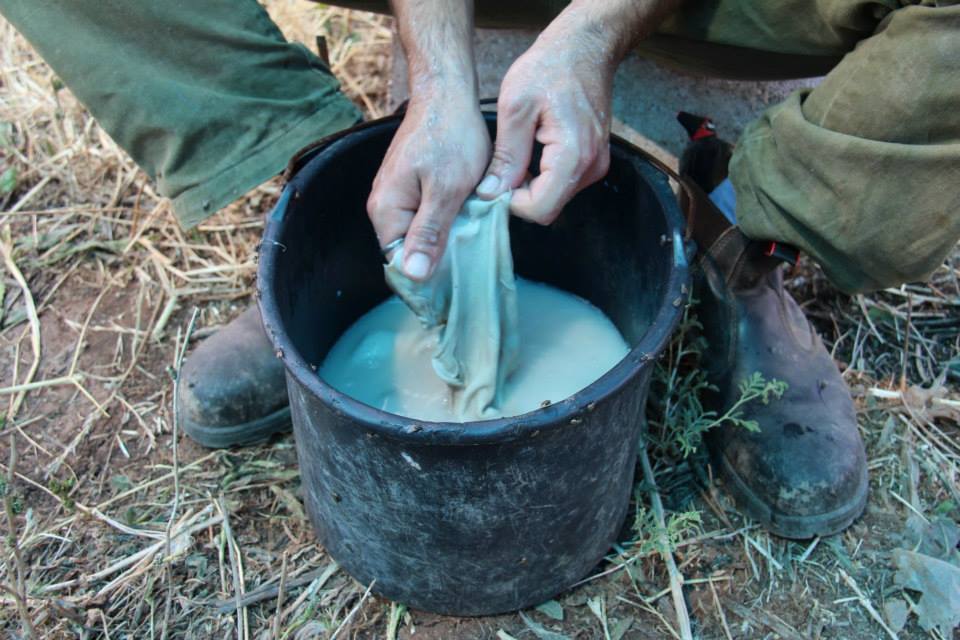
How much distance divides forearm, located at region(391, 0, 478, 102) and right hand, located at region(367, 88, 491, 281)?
20 millimetres

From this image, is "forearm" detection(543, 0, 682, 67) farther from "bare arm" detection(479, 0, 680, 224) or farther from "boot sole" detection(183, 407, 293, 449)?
"boot sole" detection(183, 407, 293, 449)

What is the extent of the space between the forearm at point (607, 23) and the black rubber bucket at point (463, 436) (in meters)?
0.16

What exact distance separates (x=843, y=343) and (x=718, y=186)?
1.43ft

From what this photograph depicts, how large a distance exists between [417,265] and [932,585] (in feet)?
3.03

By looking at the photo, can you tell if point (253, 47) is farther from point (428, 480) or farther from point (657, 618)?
point (657, 618)

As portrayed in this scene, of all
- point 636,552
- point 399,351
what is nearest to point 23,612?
point 399,351

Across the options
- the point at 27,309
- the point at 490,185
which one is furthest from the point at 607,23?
the point at 27,309

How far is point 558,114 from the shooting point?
1150 millimetres

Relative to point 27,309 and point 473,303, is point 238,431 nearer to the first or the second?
point 473,303

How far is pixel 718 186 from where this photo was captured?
1559 mm

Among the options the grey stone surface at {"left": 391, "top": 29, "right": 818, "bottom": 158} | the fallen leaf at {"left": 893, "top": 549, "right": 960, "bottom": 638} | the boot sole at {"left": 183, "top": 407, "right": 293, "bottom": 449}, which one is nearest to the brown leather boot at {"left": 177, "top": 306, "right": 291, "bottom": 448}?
the boot sole at {"left": 183, "top": 407, "right": 293, "bottom": 449}

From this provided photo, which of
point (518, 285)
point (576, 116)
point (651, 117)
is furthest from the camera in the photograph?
point (651, 117)

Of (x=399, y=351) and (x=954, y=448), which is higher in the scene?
(x=399, y=351)

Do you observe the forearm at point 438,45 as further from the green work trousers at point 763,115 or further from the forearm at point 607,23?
the green work trousers at point 763,115
